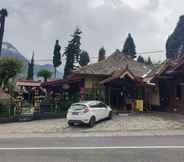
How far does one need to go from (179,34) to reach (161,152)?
222 ft

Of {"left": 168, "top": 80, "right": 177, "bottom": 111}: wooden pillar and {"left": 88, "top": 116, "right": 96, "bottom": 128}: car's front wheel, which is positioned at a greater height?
{"left": 168, "top": 80, "right": 177, "bottom": 111}: wooden pillar

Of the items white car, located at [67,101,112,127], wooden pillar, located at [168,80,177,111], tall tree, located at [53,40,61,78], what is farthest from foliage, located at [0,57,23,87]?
tall tree, located at [53,40,61,78]

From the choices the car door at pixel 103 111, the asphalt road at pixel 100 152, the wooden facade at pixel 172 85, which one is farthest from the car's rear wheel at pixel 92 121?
the wooden facade at pixel 172 85

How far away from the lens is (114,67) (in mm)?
34375

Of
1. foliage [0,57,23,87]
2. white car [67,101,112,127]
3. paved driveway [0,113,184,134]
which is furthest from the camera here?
foliage [0,57,23,87]

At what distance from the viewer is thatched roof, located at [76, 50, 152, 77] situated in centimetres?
3231

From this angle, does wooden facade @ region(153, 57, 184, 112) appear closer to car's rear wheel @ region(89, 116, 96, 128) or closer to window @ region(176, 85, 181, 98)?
window @ region(176, 85, 181, 98)

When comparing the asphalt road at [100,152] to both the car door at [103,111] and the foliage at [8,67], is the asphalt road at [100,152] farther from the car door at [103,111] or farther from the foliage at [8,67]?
the foliage at [8,67]

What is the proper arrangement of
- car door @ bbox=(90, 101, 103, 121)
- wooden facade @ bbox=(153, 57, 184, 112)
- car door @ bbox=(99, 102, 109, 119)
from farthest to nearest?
1. wooden facade @ bbox=(153, 57, 184, 112)
2. car door @ bbox=(99, 102, 109, 119)
3. car door @ bbox=(90, 101, 103, 121)

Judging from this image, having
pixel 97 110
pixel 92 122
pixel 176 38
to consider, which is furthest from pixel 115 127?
pixel 176 38

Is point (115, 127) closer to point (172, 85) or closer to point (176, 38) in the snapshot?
point (172, 85)

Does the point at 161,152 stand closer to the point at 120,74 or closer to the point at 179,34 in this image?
the point at 120,74

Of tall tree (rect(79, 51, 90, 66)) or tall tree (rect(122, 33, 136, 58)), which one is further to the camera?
tall tree (rect(122, 33, 136, 58))

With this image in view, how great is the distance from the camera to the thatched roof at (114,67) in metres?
32.3
